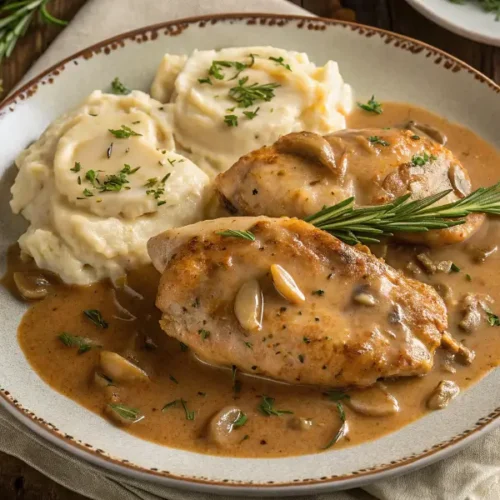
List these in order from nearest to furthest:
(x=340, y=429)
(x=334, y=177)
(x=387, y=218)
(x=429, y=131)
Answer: (x=340, y=429), (x=387, y=218), (x=334, y=177), (x=429, y=131)

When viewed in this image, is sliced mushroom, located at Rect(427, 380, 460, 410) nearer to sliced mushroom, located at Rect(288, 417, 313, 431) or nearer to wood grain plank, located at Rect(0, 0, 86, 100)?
sliced mushroom, located at Rect(288, 417, 313, 431)

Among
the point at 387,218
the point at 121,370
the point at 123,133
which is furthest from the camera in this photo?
the point at 123,133

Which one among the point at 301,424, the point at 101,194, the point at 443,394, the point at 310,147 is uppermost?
the point at 310,147

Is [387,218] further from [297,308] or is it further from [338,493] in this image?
[338,493]

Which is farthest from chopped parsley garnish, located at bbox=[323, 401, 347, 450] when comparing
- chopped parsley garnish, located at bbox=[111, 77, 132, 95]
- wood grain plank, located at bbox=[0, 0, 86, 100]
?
wood grain plank, located at bbox=[0, 0, 86, 100]

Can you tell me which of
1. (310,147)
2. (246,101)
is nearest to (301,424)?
(310,147)

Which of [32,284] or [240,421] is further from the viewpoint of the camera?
[32,284]

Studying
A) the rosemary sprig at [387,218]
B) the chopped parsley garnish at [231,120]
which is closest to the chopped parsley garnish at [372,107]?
the chopped parsley garnish at [231,120]

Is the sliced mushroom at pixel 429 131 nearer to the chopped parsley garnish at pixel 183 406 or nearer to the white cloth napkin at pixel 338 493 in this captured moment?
the white cloth napkin at pixel 338 493
